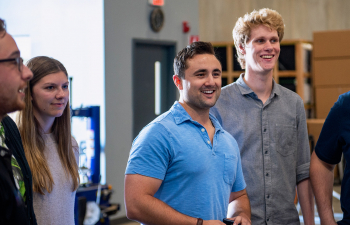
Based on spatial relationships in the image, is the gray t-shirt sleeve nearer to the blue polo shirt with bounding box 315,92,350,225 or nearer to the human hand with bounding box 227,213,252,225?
the blue polo shirt with bounding box 315,92,350,225

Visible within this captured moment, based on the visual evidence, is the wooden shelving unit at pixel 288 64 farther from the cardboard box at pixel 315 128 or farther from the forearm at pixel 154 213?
the forearm at pixel 154 213

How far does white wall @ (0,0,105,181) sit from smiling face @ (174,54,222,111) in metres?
3.40

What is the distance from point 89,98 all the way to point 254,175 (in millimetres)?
3477

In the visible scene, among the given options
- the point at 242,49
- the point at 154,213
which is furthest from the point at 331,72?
the point at 154,213

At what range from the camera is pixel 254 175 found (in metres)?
1.92

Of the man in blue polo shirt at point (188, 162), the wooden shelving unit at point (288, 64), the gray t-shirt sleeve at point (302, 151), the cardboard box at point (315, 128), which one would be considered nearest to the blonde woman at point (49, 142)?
the man in blue polo shirt at point (188, 162)

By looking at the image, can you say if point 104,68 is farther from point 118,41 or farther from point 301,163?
point 301,163

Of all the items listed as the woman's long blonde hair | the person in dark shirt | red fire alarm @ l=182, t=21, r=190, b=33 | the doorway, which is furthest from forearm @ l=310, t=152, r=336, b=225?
red fire alarm @ l=182, t=21, r=190, b=33

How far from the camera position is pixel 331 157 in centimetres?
174

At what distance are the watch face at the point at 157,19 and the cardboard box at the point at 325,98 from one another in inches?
117

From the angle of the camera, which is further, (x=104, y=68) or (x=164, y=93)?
(x=164, y=93)

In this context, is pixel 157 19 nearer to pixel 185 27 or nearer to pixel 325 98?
pixel 185 27

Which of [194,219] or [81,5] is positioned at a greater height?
[81,5]

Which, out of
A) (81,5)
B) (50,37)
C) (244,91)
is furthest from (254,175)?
(50,37)
